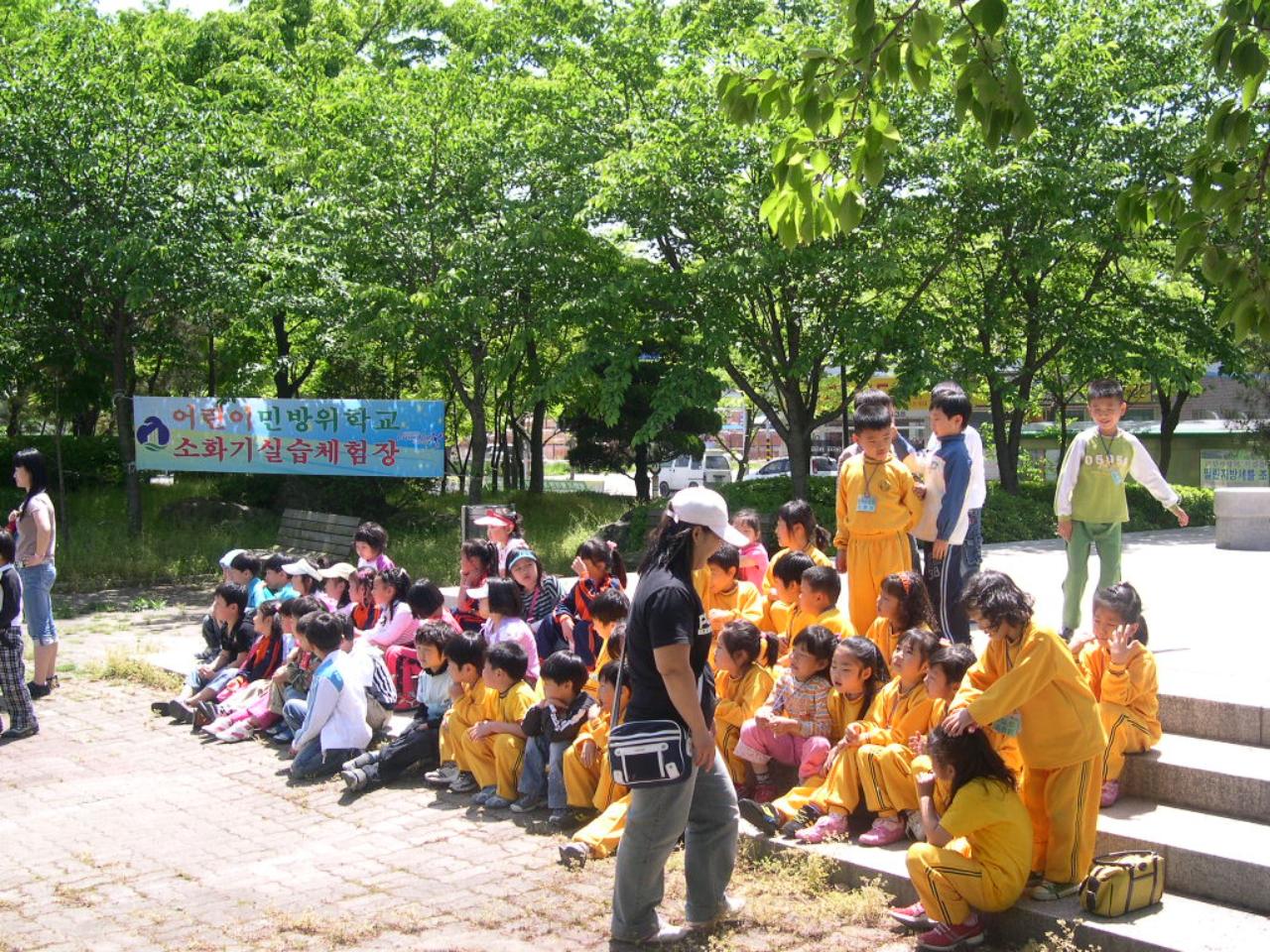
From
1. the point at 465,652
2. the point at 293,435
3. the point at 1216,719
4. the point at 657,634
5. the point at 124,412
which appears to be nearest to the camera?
the point at 657,634

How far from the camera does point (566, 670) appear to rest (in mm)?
6434

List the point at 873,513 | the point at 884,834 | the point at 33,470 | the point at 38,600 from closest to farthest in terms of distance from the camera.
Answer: the point at 884,834 < the point at 873,513 < the point at 33,470 < the point at 38,600

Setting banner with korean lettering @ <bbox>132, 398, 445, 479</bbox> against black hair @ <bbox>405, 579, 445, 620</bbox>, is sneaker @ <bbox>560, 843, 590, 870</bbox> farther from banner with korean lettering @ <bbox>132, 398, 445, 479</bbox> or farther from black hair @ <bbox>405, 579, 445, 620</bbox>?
banner with korean lettering @ <bbox>132, 398, 445, 479</bbox>

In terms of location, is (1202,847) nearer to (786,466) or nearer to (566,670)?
(566,670)

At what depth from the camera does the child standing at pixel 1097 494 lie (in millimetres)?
7074

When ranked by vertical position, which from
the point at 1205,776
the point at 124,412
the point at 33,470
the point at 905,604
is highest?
the point at 124,412

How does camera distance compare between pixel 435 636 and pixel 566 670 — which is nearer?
pixel 566 670

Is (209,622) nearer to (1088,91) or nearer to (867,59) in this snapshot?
(867,59)

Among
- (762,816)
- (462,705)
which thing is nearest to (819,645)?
(762,816)

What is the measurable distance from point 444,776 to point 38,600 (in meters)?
4.31

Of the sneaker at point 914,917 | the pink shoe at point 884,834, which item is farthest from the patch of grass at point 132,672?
the sneaker at point 914,917

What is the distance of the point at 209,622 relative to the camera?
941 cm

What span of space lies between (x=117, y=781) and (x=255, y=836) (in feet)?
5.38

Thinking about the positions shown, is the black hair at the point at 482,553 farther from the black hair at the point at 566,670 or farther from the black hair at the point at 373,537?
the black hair at the point at 566,670
